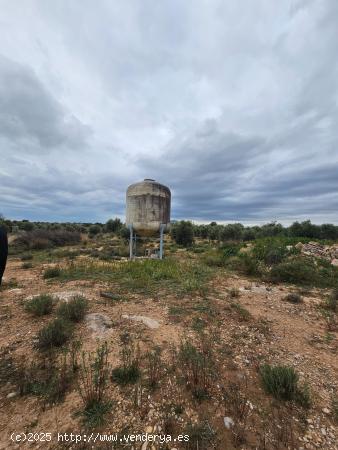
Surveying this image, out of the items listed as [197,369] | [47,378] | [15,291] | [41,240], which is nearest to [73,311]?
[47,378]

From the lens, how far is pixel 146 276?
7.84 m

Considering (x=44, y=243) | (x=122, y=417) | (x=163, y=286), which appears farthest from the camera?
(x=44, y=243)

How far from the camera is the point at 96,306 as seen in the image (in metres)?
5.07

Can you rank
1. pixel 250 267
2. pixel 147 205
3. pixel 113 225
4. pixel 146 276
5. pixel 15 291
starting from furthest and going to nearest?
pixel 113 225, pixel 147 205, pixel 250 267, pixel 146 276, pixel 15 291

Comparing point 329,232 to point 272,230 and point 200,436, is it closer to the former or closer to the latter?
point 272,230

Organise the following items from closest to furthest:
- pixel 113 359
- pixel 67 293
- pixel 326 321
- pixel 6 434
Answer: pixel 6 434, pixel 113 359, pixel 326 321, pixel 67 293

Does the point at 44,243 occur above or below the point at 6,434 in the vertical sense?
above

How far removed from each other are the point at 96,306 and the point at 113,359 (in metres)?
2.11

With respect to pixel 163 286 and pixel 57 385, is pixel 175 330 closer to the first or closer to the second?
pixel 57 385

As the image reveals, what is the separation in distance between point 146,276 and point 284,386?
567 centimetres

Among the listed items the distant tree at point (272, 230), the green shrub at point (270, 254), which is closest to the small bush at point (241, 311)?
the green shrub at point (270, 254)

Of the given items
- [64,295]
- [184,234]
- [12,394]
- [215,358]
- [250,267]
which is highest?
[184,234]

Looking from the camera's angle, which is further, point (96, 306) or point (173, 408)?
point (96, 306)

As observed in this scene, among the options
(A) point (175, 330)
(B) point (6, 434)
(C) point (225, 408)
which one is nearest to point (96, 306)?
(A) point (175, 330)
